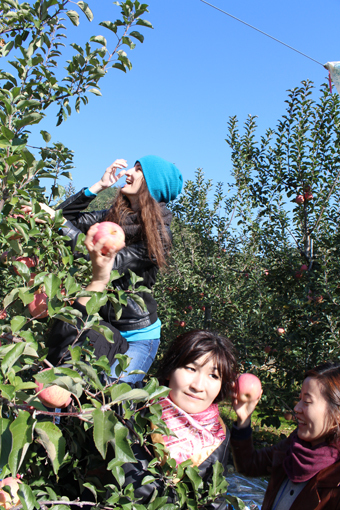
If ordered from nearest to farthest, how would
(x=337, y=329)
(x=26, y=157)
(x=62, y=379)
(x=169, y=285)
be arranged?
(x=62, y=379) < (x=26, y=157) < (x=337, y=329) < (x=169, y=285)

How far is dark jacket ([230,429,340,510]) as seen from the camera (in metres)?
1.19

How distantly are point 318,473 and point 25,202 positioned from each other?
1.23 meters

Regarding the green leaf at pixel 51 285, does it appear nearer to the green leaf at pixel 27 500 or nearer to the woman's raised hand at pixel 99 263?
the woman's raised hand at pixel 99 263

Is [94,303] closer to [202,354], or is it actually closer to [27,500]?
[27,500]

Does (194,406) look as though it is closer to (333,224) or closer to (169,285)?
(333,224)

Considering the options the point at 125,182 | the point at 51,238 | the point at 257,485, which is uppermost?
the point at 125,182

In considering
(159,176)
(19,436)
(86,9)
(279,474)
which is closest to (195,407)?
(279,474)

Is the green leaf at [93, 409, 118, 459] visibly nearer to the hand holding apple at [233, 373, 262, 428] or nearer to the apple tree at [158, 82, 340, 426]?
the hand holding apple at [233, 373, 262, 428]

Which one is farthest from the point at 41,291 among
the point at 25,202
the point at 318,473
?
the point at 318,473

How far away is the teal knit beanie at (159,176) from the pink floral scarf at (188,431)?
3.04 ft

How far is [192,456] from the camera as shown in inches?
48.0

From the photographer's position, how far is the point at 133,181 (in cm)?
183

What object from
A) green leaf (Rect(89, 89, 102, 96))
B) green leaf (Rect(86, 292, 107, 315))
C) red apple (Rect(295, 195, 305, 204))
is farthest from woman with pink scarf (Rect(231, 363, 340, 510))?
red apple (Rect(295, 195, 305, 204))

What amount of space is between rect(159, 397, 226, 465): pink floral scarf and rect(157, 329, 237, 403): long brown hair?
5.7 inches
